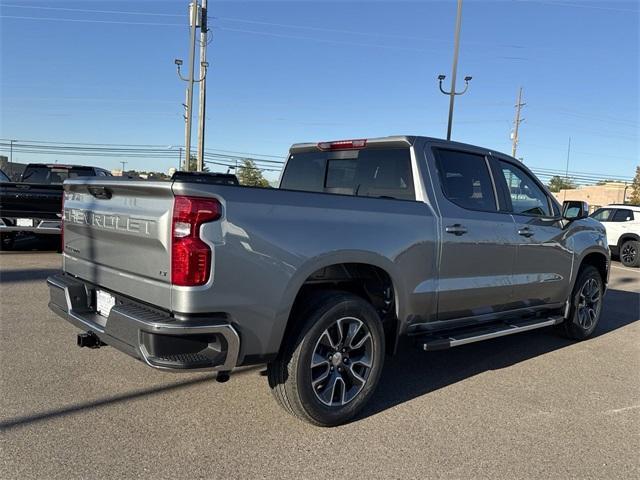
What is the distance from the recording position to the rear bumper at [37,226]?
974cm

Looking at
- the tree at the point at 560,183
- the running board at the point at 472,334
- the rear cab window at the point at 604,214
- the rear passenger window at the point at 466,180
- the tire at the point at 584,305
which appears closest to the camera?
the running board at the point at 472,334

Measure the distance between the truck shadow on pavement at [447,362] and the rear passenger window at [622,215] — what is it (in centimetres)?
1015

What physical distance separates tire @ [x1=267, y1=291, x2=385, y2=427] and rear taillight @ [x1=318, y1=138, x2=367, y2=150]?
5.17ft

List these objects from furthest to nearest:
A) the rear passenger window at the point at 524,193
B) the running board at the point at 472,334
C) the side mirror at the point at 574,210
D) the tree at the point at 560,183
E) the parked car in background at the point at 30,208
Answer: the tree at the point at 560,183
the parked car in background at the point at 30,208
the side mirror at the point at 574,210
the rear passenger window at the point at 524,193
the running board at the point at 472,334

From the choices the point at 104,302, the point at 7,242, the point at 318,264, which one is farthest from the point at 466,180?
the point at 7,242

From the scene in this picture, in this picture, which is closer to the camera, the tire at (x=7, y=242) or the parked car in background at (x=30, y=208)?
the parked car in background at (x=30, y=208)

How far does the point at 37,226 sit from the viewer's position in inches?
386

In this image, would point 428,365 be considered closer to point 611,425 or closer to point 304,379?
point 611,425

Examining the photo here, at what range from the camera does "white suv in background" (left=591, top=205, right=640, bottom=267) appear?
50.8ft

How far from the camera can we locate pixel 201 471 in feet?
9.71

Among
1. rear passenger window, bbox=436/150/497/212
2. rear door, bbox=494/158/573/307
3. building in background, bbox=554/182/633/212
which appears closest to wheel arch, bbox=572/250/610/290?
rear door, bbox=494/158/573/307

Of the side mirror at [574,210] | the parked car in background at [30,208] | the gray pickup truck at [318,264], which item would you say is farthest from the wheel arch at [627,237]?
the parked car in background at [30,208]

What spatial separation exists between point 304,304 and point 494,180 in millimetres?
2441

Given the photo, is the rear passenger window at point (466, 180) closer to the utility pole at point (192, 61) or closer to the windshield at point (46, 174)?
the windshield at point (46, 174)
